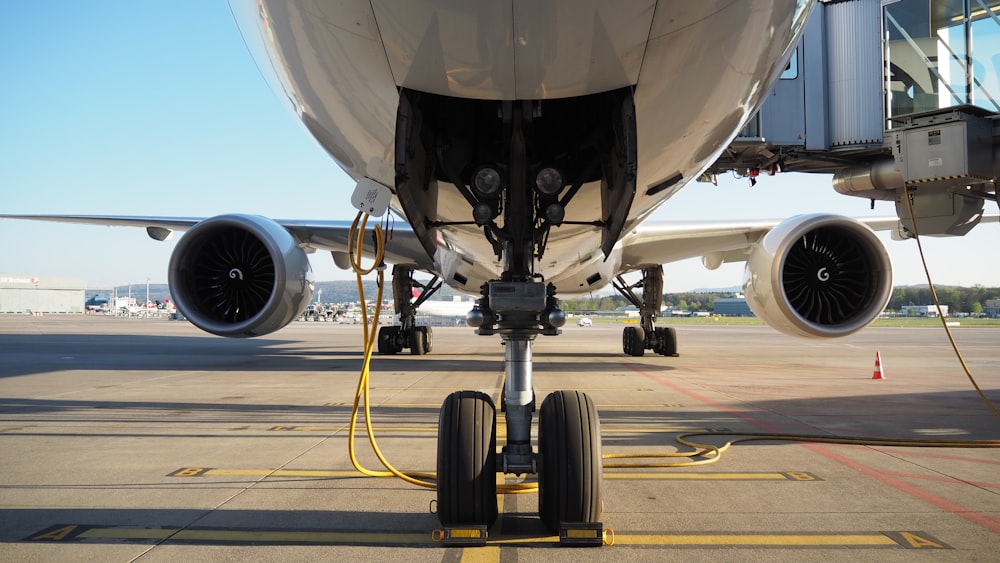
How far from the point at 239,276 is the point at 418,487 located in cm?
531

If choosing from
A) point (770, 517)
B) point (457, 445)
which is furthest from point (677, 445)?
point (457, 445)

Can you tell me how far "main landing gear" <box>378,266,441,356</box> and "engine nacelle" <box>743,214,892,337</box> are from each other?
771cm

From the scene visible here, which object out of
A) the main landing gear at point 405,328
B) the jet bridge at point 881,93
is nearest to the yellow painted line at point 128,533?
the jet bridge at point 881,93

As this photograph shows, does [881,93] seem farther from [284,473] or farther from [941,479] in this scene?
[284,473]

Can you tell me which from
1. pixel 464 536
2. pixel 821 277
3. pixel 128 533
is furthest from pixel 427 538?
pixel 821 277

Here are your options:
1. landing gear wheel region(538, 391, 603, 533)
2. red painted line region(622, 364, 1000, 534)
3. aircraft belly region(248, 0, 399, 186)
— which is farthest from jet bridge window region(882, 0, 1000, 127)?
aircraft belly region(248, 0, 399, 186)

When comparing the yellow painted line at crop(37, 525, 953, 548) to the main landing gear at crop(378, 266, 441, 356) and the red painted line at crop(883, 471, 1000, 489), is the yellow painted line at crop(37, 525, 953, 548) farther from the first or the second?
the main landing gear at crop(378, 266, 441, 356)

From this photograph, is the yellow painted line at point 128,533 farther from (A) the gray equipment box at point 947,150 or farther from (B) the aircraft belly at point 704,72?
(A) the gray equipment box at point 947,150

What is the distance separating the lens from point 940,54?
24.0ft

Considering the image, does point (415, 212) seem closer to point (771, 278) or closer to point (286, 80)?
point (286, 80)

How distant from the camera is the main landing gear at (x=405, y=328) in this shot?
1394 centimetres

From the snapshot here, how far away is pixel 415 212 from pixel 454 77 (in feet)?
2.75

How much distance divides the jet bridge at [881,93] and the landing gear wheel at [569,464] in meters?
4.73

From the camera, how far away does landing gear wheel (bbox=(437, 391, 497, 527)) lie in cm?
297
